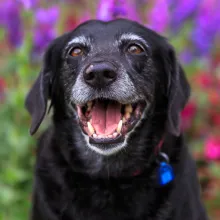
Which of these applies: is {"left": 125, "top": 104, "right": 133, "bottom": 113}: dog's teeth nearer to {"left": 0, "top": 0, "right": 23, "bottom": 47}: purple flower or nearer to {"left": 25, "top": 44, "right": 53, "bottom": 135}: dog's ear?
{"left": 25, "top": 44, "right": 53, "bottom": 135}: dog's ear

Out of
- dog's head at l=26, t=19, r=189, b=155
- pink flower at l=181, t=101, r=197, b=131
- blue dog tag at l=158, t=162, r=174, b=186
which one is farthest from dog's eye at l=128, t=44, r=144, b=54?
pink flower at l=181, t=101, r=197, b=131

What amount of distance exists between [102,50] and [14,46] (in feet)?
5.36

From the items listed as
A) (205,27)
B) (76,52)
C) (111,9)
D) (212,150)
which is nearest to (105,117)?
(76,52)

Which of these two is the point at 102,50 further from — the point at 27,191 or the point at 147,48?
the point at 27,191

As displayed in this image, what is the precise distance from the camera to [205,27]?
5.51 m

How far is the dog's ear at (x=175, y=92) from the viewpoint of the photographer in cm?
368

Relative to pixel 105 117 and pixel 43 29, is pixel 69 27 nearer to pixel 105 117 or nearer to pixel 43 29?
pixel 43 29

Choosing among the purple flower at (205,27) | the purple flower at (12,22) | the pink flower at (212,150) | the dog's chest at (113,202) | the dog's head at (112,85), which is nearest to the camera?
the dog's head at (112,85)

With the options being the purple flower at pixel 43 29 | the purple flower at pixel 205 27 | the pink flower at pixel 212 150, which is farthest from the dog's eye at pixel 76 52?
the purple flower at pixel 205 27

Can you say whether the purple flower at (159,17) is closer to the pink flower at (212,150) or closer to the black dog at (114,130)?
the pink flower at (212,150)

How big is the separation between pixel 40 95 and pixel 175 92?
2.75 feet

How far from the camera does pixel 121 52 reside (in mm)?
3598

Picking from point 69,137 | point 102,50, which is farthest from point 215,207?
point 102,50

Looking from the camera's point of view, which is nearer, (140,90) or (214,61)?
(140,90)
